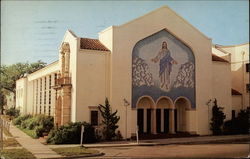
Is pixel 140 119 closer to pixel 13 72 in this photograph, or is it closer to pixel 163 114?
pixel 163 114

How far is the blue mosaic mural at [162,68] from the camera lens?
Result: 26.9m

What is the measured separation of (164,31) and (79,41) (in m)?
7.93

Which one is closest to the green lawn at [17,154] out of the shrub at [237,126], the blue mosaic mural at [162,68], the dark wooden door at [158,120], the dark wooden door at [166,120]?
the blue mosaic mural at [162,68]

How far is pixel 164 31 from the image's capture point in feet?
93.5

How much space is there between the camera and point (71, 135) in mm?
22734

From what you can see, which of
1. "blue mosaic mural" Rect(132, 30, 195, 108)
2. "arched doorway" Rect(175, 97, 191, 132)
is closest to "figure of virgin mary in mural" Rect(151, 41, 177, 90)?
"blue mosaic mural" Rect(132, 30, 195, 108)

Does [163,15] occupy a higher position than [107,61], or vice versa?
[163,15]

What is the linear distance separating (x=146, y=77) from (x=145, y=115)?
331cm

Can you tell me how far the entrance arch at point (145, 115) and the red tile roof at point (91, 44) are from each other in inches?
219

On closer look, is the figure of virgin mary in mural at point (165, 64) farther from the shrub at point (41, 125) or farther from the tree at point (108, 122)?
the shrub at point (41, 125)

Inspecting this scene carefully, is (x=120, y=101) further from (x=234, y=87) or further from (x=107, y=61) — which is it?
(x=234, y=87)

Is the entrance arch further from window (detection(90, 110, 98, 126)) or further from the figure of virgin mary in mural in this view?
window (detection(90, 110, 98, 126))

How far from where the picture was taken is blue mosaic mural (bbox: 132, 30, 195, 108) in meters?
26.9

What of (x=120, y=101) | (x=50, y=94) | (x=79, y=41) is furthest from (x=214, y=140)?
(x=50, y=94)
